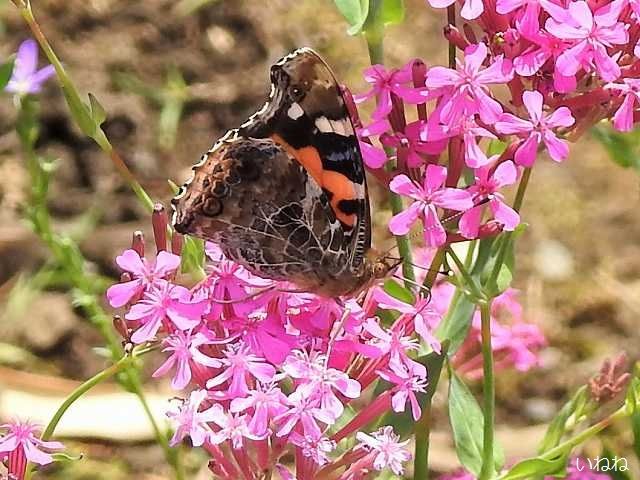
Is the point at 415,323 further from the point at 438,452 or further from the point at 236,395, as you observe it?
the point at 438,452

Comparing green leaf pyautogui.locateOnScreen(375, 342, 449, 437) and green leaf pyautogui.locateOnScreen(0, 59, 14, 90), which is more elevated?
green leaf pyautogui.locateOnScreen(0, 59, 14, 90)

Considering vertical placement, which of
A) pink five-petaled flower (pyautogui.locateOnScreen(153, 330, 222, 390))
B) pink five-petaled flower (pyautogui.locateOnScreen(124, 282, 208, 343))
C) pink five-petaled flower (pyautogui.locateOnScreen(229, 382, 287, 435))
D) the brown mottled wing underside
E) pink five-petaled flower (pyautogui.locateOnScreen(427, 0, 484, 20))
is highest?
pink five-petaled flower (pyautogui.locateOnScreen(427, 0, 484, 20))

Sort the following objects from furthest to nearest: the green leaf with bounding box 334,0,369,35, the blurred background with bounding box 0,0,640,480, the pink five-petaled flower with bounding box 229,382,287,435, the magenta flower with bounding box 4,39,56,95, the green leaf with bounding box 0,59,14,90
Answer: the blurred background with bounding box 0,0,640,480, the magenta flower with bounding box 4,39,56,95, the green leaf with bounding box 0,59,14,90, the green leaf with bounding box 334,0,369,35, the pink five-petaled flower with bounding box 229,382,287,435

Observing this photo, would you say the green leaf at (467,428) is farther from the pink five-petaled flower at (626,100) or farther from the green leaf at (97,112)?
the green leaf at (97,112)

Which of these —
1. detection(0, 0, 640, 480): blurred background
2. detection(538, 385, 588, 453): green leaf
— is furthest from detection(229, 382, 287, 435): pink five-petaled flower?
detection(0, 0, 640, 480): blurred background

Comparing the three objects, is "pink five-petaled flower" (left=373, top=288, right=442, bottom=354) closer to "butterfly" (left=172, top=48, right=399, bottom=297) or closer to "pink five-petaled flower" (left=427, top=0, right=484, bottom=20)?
"butterfly" (left=172, top=48, right=399, bottom=297)

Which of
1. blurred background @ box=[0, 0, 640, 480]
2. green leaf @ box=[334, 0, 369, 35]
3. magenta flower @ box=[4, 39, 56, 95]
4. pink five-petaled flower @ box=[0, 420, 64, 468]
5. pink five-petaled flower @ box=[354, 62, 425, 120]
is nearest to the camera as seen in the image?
pink five-petaled flower @ box=[0, 420, 64, 468]
